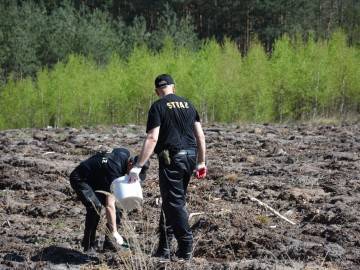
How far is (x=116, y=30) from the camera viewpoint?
5753 centimetres

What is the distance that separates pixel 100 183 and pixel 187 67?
30455mm

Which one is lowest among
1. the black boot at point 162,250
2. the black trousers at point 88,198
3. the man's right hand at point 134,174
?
the black boot at point 162,250

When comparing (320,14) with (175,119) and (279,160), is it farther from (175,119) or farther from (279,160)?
(175,119)

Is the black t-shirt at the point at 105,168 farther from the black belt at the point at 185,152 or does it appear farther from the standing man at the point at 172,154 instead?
the black belt at the point at 185,152

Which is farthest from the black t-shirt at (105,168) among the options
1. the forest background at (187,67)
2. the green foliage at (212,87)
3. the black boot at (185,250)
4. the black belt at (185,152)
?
the green foliage at (212,87)

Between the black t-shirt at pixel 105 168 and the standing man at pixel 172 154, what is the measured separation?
48 centimetres

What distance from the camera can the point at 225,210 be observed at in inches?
370

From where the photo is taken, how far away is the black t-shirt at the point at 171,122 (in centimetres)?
662

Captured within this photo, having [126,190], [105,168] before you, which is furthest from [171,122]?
[105,168]

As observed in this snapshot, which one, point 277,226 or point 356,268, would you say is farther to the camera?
point 277,226

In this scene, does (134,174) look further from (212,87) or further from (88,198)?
(212,87)

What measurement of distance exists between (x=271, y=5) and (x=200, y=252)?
47129 mm

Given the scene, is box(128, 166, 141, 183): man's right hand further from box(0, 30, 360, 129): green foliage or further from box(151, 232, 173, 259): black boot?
box(0, 30, 360, 129): green foliage

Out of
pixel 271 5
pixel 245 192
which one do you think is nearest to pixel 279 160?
pixel 245 192
